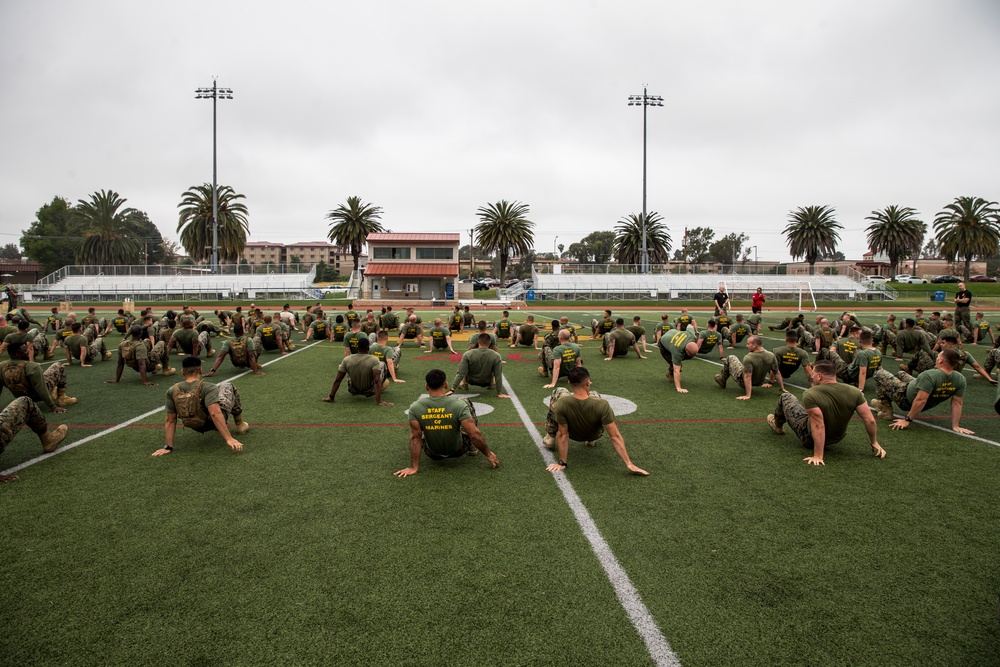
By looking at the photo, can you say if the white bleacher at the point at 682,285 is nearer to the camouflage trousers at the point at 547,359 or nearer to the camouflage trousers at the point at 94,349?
the camouflage trousers at the point at 547,359

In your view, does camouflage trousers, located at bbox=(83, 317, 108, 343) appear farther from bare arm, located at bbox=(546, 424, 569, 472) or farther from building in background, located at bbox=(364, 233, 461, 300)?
building in background, located at bbox=(364, 233, 461, 300)

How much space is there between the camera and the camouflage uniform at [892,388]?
893cm

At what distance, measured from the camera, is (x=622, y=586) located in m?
4.34

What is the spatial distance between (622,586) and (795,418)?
15.3 feet

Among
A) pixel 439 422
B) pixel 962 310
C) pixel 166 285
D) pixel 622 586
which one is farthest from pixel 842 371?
pixel 166 285

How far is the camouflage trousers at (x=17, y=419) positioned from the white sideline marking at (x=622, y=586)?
6478 mm

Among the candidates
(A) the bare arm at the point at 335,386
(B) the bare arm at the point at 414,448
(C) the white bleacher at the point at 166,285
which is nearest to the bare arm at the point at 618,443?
(B) the bare arm at the point at 414,448

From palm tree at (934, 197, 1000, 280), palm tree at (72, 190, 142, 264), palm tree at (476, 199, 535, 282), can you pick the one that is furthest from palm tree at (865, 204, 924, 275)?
palm tree at (72, 190, 142, 264)

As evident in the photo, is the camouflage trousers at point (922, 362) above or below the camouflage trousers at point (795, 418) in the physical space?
above

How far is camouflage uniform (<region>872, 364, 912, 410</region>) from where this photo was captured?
8930 millimetres

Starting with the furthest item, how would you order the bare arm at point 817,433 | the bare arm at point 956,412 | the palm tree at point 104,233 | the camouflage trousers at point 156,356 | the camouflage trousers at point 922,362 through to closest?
the palm tree at point 104,233
the camouflage trousers at point 156,356
the camouflage trousers at point 922,362
the bare arm at point 956,412
the bare arm at point 817,433

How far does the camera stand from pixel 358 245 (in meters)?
74.3

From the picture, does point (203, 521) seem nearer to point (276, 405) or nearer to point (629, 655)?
point (629, 655)

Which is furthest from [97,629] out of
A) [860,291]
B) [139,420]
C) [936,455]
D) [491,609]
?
[860,291]
